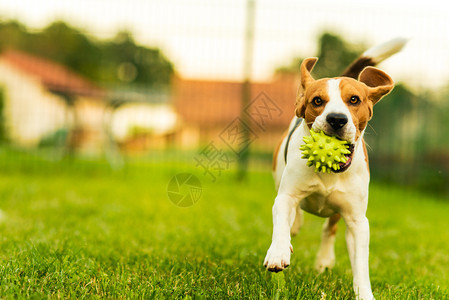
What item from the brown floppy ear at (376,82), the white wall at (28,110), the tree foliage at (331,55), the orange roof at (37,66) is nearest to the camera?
the brown floppy ear at (376,82)

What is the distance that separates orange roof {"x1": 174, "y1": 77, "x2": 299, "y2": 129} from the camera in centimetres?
816

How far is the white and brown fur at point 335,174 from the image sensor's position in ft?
6.22

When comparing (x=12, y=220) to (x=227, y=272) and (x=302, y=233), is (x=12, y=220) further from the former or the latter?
(x=302, y=233)

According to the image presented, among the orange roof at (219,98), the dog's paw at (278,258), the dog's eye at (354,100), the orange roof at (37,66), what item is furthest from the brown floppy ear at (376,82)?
the orange roof at (37,66)

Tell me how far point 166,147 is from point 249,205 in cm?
341

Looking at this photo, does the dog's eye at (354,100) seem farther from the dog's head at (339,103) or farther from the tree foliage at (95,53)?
the tree foliage at (95,53)

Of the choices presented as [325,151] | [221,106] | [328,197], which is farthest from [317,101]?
[221,106]

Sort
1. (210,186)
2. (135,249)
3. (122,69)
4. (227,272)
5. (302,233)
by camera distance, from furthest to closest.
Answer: (122,69) → (210,186) → (302,233) → (135,249) → (227,272)

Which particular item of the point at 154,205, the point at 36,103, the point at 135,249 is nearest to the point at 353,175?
the point at 135,249

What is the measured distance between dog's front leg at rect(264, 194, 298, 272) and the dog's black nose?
0.46m

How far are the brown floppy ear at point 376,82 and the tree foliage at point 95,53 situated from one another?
7.44 metres

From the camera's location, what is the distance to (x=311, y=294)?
7.09ft

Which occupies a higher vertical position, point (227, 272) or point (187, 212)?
point (227, 272)

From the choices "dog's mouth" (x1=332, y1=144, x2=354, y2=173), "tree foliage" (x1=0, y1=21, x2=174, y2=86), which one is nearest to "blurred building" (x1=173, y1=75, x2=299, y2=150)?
"tree foliage" (x1=0, y1=21, x2=174, y2=86)
